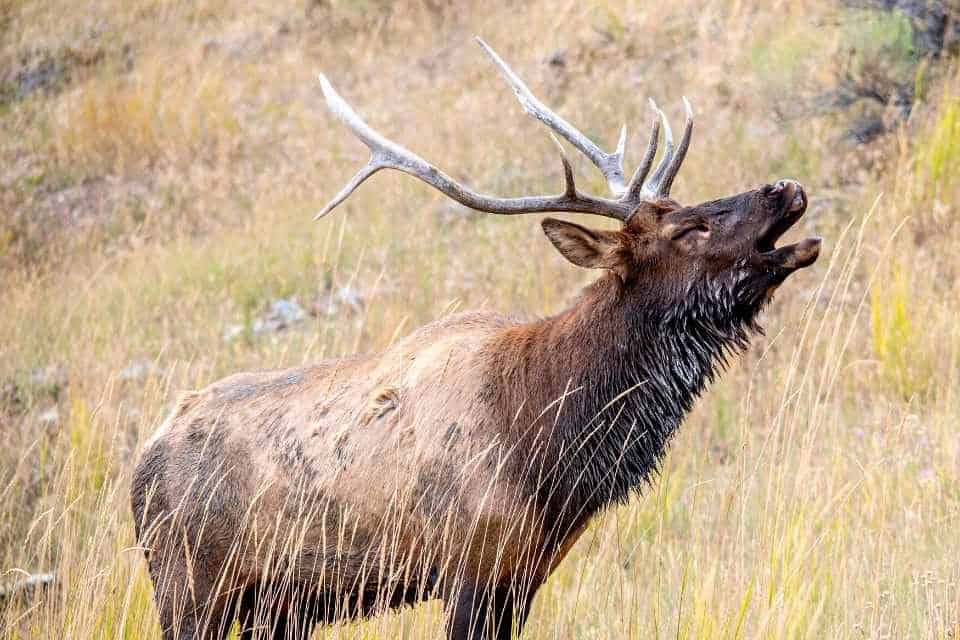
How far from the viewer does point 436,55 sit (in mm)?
12570

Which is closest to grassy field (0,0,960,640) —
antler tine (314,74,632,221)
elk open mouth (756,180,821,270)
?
elk open mouth (756,180,821,270)

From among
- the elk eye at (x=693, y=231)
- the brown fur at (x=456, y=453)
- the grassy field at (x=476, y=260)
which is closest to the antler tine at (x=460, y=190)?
the brown fur at (x=456, y=453)

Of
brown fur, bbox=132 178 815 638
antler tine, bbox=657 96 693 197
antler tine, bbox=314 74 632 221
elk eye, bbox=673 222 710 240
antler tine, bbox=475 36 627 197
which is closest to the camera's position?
brown fur, bbox=132 178 815 638

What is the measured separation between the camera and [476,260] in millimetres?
8367

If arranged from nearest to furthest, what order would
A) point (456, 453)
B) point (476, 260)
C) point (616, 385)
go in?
point (456, 453) < point (616, 385) < point (476, 260)

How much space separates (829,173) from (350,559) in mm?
5421

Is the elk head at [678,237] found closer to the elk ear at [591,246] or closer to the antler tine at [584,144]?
the elk ear at [591,246]

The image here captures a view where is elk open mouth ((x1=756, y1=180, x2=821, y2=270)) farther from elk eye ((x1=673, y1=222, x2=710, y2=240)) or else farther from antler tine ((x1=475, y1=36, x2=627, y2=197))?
antler tine ((x1=475, y1=36, x2=627, y2=197))

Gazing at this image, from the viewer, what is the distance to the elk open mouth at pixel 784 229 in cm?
360

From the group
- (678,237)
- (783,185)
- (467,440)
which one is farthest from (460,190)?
(783,185)

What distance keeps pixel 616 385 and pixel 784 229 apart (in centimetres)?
74

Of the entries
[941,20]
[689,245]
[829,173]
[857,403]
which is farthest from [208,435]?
[941,20]

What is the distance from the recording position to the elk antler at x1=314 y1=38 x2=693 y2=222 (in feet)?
12.7

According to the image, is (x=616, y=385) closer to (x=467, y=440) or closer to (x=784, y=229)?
(x=467, y=440)
